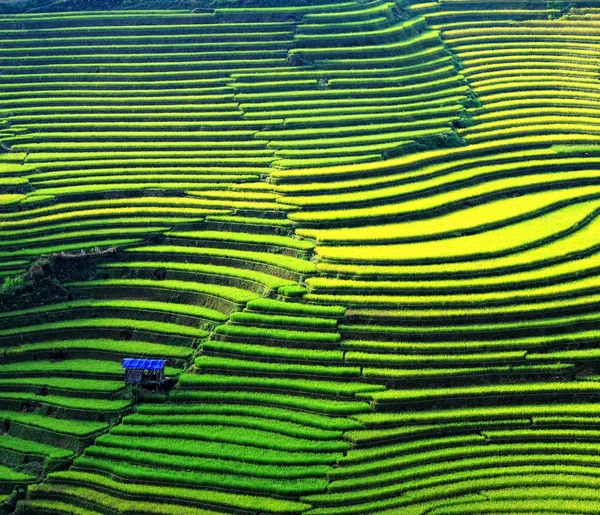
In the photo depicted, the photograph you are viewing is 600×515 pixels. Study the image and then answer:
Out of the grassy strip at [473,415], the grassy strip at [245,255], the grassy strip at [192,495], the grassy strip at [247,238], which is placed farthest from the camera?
the grassy strip at [247,238]

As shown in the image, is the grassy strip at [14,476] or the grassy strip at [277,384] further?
the grassy strip at [277,384]

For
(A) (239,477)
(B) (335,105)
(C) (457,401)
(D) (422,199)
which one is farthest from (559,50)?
(A) (239,477)

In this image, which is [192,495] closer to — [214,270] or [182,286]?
[182,286]

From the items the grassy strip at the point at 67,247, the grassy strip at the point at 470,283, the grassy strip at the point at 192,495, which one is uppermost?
the grassy strip at the point at 67,247

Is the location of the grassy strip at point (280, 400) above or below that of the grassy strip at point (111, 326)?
below

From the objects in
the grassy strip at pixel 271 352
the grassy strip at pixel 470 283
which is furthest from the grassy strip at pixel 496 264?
the grassy strip at pixel 271 352

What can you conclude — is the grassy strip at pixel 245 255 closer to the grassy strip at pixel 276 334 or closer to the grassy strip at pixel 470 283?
the grassy strip at pixel 470 283

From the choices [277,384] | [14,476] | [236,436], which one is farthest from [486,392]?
[14,476]

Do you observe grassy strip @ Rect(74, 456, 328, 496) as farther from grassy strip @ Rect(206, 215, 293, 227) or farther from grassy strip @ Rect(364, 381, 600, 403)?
grassy strip @ Rect(206, 215, 293, 227)

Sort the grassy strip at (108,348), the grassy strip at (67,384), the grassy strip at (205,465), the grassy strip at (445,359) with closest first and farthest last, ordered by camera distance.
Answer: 1. the grassy strip at (205,465)
2. the grassy strip at (445,359)
3. the grassy strip at (67,384)
4. the grassy strip at (108,348)
